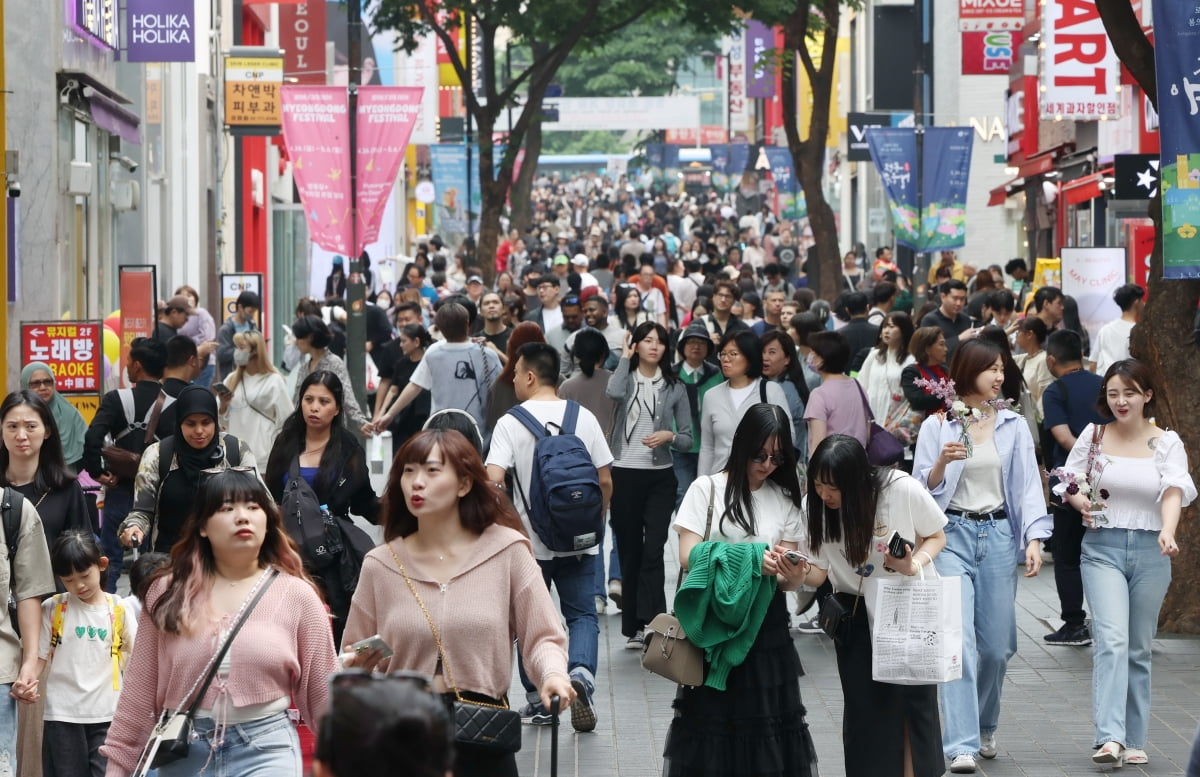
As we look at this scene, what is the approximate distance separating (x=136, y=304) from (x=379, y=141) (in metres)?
2.83

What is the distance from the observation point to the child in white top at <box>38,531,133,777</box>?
677 cm

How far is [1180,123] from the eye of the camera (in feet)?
34.1

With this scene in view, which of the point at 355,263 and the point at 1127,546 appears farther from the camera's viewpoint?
the point at 355,263

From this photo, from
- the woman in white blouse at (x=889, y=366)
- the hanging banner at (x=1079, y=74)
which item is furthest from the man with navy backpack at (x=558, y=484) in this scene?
the hanging banner at (x=1079, y=74)

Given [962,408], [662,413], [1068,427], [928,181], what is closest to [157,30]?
[928,181]

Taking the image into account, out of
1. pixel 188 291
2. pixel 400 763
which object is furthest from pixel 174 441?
pixel 188 291

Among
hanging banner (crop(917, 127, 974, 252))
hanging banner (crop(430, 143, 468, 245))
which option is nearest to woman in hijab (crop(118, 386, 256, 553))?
hanging banner (crop(917, 127, 974, 252))

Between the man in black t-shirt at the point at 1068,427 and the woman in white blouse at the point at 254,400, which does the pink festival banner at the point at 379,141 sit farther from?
the man in black t-shirt at the point at 1068,427

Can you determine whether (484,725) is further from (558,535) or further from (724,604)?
(558,535)

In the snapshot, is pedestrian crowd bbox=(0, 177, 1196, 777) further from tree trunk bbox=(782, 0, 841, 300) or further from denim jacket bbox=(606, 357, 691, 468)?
tree trunk bbox=(782, 0, 841, 300)

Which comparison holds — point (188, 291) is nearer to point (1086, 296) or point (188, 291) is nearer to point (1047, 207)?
point (1086, 296)

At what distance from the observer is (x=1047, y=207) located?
31.2 meters

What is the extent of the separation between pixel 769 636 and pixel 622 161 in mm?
96524

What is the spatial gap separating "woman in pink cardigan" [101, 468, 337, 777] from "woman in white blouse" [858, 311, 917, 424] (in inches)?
309
